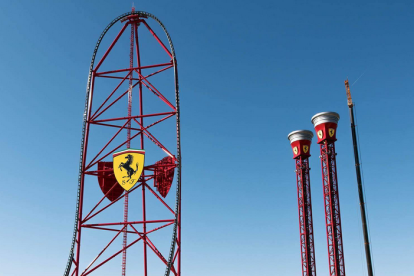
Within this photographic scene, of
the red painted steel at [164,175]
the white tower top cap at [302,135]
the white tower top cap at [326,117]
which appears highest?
the white tower top cap at [302,135]

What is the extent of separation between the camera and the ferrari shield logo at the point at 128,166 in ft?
120

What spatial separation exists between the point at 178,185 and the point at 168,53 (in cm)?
1079

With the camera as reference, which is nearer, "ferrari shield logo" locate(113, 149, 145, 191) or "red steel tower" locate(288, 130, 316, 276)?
"ferrari shield logo" locate(113, 149, 145, 191)

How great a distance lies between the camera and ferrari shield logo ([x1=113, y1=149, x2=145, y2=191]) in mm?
36500

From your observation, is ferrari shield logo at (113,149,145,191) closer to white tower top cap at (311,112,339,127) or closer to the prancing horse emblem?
the prancing horse emblem

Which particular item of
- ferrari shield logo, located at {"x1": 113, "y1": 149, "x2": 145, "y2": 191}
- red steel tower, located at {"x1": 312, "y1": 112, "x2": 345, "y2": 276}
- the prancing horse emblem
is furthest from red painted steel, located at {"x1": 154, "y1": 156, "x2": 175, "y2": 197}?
red steel tower, located at {"x1": 312, "y1": 112, "x2": 345, "y2": 276}

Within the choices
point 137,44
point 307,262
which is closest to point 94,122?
point 137,44

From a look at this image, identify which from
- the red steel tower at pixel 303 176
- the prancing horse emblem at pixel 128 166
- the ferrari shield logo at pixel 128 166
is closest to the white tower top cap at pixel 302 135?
the red steel tower at pixel 303 176

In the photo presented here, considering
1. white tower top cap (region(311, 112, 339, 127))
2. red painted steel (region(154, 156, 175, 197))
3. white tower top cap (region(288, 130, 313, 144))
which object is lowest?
red painted steel (region(154, 156, 175, 197))

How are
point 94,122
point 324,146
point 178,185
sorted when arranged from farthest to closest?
point 324,146, point 94,122, point 178,185

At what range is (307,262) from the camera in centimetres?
6719

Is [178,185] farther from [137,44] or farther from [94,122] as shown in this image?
[137,44]

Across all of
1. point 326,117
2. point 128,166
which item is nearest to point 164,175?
point 128,166

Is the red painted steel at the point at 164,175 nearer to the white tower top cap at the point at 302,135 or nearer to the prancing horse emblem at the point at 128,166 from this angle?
the prancing horse emblem at the point at 128,166
